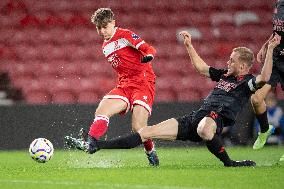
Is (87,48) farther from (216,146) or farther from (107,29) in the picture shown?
(216,146)

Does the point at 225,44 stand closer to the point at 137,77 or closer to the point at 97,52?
the point at 97,52

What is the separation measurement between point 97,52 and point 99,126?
7309 millimetres

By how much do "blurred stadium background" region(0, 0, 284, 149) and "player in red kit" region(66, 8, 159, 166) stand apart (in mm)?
4396

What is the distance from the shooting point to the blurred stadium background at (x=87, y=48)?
14109mm

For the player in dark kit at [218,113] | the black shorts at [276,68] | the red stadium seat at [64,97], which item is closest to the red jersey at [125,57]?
the player in dark kit at [218,113]

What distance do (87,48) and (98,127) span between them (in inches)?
292

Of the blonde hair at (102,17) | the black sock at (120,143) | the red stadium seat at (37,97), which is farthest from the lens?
the red stadium seat at (37,97)

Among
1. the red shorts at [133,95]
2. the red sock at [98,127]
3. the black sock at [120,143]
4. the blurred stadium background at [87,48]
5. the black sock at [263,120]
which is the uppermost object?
the red shorts at [133,95]

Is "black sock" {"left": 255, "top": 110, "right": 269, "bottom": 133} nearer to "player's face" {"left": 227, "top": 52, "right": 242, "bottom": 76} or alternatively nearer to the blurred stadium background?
"player's face" {"left": 227, "top": 52, "right": 242, "bottom": 76}

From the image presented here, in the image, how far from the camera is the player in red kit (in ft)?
29.9

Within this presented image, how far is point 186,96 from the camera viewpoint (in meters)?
15.7

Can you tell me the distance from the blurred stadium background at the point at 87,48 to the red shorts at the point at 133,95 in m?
4.45

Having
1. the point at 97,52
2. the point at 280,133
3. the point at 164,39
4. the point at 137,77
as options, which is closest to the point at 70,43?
the point at 97,52

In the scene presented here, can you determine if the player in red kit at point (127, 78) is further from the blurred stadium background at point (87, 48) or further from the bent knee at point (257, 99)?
the blurred stadium background at point (87, 48)
